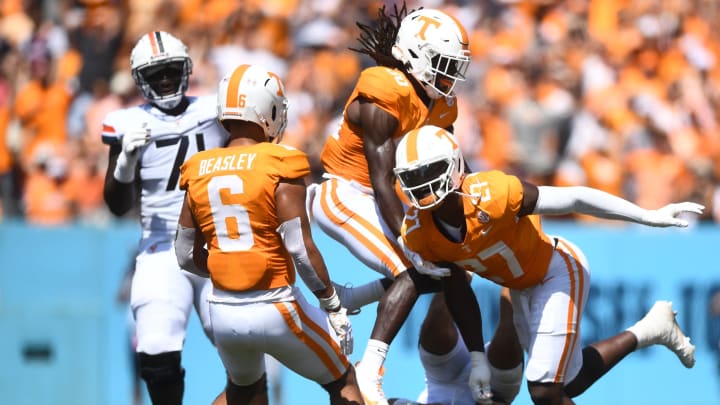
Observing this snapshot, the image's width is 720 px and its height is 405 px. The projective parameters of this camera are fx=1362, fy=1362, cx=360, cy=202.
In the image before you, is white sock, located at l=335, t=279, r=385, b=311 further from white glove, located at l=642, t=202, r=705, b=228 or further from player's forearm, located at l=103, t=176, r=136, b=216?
white glove, located at l=642, t=202, r=705, b=228

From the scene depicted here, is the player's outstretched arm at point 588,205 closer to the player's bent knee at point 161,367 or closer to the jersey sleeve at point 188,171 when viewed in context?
the jersey sleeve at point 188,171

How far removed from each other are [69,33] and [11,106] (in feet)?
3.64

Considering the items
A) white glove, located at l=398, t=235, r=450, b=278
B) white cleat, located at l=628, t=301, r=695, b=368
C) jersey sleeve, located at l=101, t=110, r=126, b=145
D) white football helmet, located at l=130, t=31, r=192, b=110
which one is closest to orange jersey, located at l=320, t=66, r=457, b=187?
white glove, located at l=398, t=235, r=450, b=278

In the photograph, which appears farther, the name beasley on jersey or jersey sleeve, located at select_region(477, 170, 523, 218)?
jersey sleeve, located at select_region(477, 170, 523, 218)

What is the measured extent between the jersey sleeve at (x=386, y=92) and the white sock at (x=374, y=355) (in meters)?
1.32

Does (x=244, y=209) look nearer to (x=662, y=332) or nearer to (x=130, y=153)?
(x=130, y=153)

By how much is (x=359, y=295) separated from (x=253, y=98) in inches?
66.9

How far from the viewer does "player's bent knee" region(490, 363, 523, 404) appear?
8500mm

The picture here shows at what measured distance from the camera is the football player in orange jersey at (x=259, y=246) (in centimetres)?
702

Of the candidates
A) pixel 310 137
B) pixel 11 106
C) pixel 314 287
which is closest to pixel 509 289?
pixel 314 287

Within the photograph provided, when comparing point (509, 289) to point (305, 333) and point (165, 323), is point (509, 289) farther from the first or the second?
point (165, 323)

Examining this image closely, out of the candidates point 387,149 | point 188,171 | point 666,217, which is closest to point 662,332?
point 666,217

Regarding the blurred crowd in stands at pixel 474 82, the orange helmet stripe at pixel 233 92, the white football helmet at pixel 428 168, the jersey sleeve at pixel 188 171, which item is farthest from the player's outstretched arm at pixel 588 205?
the blurred crowd in stands at pixel 474 82

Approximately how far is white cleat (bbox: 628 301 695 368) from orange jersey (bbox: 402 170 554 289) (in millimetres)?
1105
